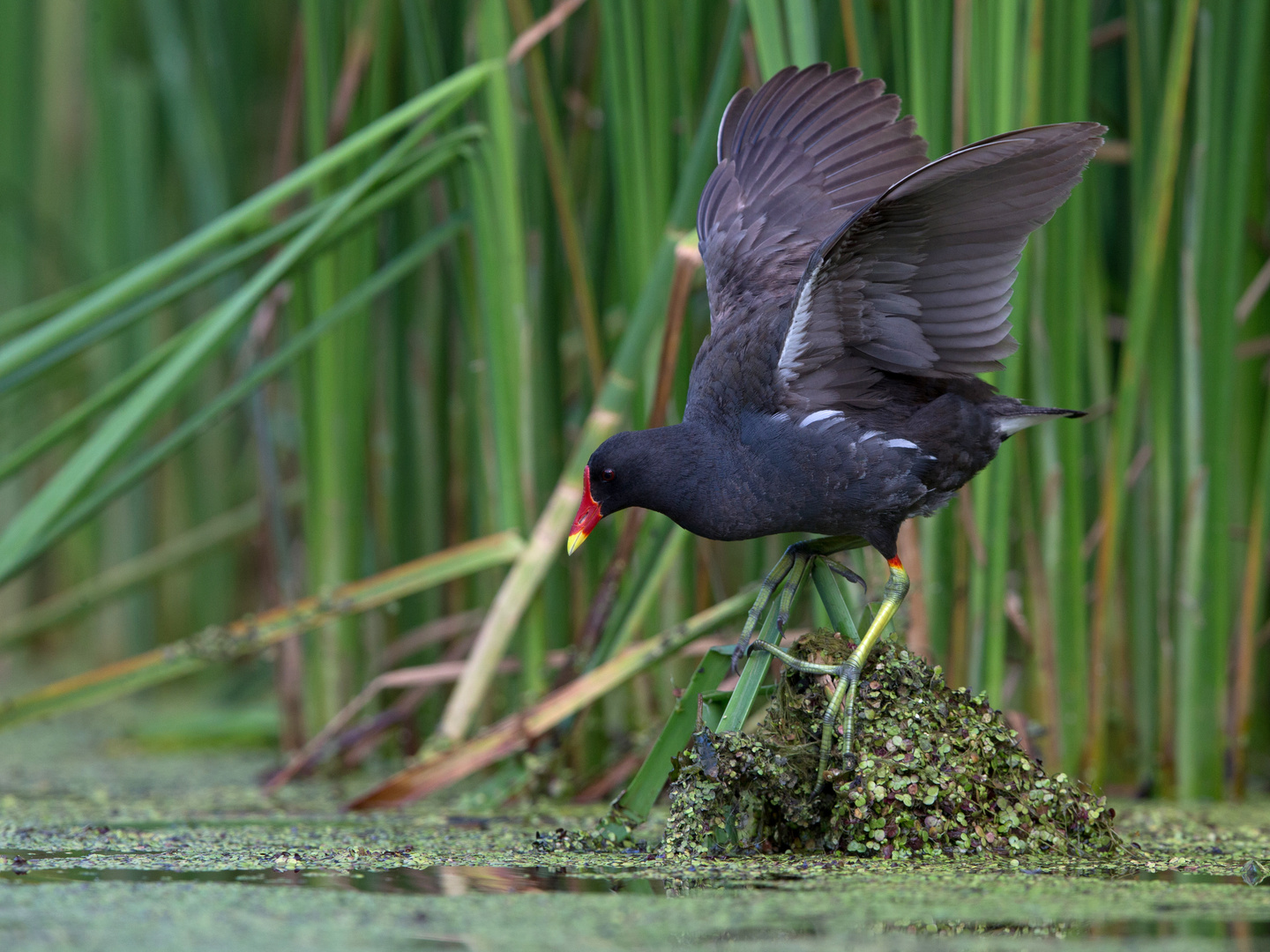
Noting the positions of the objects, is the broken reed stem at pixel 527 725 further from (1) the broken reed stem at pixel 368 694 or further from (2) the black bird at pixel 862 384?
(2) the black bird at pixel 862 384

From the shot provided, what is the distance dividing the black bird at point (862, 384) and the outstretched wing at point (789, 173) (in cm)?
1

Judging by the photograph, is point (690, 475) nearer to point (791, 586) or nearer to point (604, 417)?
point (791, 586)

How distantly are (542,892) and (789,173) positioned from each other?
1784 mm

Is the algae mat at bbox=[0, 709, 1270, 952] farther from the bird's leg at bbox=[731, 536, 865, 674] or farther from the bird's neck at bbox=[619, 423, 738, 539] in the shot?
the bird's neck at bbox=[619, 423, 738, 539]

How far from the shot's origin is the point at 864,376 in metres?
2.87

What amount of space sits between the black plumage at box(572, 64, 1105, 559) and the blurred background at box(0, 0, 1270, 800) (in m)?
0.30

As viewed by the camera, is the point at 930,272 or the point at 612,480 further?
the point at 612,480

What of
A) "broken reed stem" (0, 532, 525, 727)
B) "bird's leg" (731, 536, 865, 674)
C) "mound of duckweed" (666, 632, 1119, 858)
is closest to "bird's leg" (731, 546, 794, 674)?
"bird's leg" (731, 536, 865, 674)

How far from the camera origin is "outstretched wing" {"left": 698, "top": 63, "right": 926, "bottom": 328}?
3104 millimetres

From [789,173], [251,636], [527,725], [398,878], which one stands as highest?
[789,173]

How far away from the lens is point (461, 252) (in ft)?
12.6

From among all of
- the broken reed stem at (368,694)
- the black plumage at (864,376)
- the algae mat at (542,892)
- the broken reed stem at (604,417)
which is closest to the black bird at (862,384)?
the black plumage at (864,376)

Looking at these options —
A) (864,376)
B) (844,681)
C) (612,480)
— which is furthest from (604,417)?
(844,681)

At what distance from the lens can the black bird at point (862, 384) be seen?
256 centimetres
